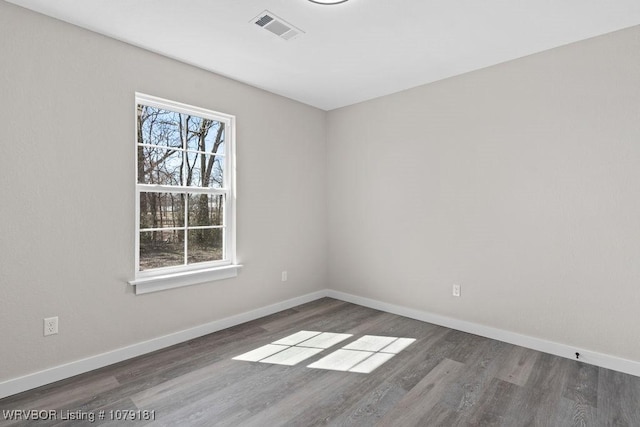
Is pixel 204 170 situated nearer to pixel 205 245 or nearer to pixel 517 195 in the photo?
pixel 205 245

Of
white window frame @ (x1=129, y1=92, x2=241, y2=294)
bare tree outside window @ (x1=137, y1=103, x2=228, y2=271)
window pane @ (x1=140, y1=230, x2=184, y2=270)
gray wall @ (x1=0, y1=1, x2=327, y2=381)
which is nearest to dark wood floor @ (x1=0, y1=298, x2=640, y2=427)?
gray wall @ (x1=0, y1=1, x2=327, y2=381)

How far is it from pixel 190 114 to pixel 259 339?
226 centimetres

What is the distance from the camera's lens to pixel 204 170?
3.31 metres

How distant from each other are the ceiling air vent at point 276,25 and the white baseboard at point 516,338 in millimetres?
3001

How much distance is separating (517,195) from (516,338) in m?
1.30

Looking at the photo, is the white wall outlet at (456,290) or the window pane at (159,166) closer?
the window pane at (159,166)

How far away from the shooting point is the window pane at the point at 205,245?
10.6 ft

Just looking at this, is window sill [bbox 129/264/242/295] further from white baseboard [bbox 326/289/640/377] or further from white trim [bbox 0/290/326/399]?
white baseboard [bbox 326/289/640/377]

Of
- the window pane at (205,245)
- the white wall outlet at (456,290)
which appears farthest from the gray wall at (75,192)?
the white wall outlet at (456,290)

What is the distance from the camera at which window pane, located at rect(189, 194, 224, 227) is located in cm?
324

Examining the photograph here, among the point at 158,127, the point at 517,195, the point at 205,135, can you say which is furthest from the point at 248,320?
the point at 517,195

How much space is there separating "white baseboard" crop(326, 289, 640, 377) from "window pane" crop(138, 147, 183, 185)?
2629 millimetres

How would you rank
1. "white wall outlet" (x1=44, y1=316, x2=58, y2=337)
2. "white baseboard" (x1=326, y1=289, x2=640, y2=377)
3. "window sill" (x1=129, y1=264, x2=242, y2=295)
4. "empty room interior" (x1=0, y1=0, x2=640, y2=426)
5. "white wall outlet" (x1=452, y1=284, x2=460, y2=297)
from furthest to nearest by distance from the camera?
"white wall outlet" (x1=452, y1=284, x2=460, y2=297) → "window sill" (x1=129, y1=264, x2=242, y2=295) → "white baseboard" (x1=326, y1=289, x2=640, y2=377) → "white wall outlet" (x1=44, y1=316, x2=58, y2=337) → "empty room interior" (x1=0, y1=0, x2=640, y2=426)

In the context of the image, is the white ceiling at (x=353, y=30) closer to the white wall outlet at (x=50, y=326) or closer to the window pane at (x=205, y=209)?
the window pane at (x=205, y=209)
